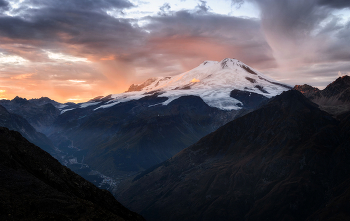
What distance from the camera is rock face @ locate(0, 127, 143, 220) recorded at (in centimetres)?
5372

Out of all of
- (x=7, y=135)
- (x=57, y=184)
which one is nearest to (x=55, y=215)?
(x=57, y=184)

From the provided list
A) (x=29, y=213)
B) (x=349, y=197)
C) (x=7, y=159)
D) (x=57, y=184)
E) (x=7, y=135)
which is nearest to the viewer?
(x=29, y=213)

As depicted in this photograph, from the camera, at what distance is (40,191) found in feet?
202

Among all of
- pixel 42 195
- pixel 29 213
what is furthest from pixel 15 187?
pixel 29 213

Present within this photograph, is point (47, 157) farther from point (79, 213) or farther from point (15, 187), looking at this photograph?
point (79, 213)

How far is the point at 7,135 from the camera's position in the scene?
82.4 m

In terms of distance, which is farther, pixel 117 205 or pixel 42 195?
pixel 117 205

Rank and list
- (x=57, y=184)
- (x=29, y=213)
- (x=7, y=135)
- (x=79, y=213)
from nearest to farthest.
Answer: (x=29, y=213) < (x=79, y=213) < (x=57, y=184) < (x=7, y=135)

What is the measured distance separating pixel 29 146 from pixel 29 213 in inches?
1489

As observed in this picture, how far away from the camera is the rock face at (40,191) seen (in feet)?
176

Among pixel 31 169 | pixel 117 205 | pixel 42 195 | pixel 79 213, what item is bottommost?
pixel 117 205

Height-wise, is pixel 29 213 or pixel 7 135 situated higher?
pixel 7 135

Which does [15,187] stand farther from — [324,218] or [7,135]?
[324,218]

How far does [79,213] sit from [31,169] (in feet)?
80.2
